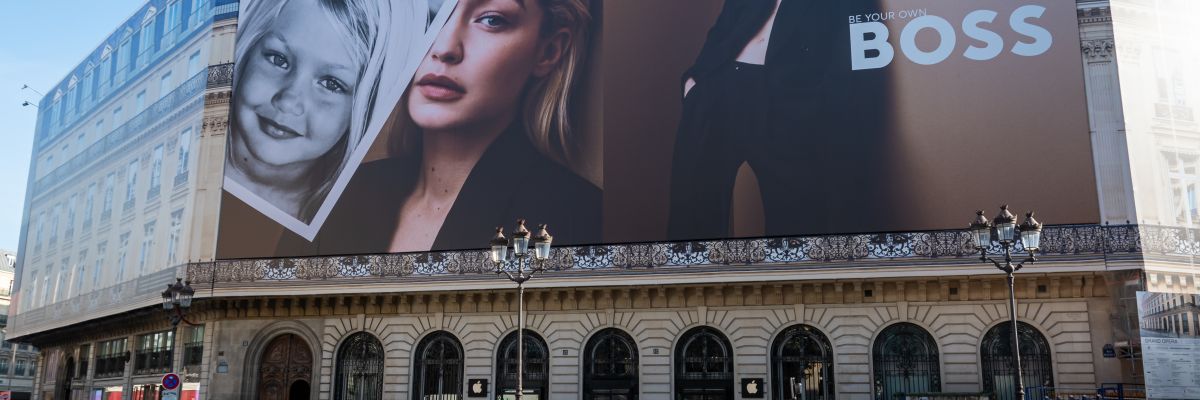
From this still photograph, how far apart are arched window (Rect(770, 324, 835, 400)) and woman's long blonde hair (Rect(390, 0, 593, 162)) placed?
17.4ft

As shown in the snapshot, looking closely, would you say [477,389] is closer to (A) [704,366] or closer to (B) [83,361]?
(A) [704,366]

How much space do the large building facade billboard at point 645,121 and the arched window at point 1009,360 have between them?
6.73 ft

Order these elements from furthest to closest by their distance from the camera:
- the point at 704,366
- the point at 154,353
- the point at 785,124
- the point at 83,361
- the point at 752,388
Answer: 1. the point at 83,361
2. the point at 154,353
3. the point at 704,366
4. the point at 785,124
5. the point at 752,388

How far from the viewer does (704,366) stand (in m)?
20.0

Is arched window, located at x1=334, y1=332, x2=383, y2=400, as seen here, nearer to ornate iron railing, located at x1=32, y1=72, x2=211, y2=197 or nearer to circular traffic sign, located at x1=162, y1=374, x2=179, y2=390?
circular traffic sign, located at x1=162, y1=374, x2=179, y2=390

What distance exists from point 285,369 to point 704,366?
8699mm

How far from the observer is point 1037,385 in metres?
18.4

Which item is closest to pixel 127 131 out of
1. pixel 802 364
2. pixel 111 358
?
pixel 111 358

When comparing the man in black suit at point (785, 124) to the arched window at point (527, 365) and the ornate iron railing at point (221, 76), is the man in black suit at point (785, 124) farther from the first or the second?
the ornate iron railing at point (221, 76)

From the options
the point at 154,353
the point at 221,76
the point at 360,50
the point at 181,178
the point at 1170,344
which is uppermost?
the point at 360,50

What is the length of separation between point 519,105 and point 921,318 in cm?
847

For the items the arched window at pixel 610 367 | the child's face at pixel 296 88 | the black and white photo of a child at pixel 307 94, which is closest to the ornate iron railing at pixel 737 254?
the black and white photo of a child at pixel 307 94

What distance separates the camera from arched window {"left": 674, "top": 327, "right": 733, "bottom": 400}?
19.8m

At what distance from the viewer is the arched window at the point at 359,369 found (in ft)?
71.0
